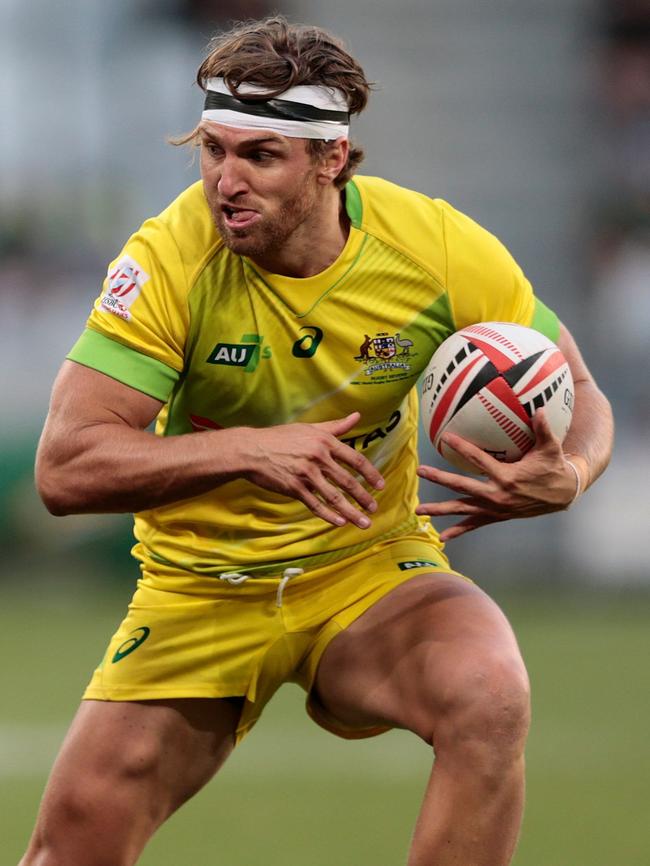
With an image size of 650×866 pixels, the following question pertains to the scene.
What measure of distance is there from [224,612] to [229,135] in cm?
140


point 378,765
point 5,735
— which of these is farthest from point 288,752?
point 5,735

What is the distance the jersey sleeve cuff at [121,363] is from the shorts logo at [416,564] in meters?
0.96

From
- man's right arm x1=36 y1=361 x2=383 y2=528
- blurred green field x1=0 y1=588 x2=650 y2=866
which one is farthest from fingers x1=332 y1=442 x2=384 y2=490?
blurred green field x1=0 y1=588 x2=650 y2=866

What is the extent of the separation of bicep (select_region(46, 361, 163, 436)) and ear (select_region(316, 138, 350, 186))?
82 centimetres

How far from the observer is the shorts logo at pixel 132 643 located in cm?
469

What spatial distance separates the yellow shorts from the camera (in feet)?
15.3

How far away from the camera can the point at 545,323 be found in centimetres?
479

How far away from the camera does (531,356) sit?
4414 mm

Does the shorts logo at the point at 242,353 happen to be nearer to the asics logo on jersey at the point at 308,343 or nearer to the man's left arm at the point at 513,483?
the asics logo on jersey at the point at 308,343

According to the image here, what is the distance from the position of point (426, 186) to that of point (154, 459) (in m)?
9.25

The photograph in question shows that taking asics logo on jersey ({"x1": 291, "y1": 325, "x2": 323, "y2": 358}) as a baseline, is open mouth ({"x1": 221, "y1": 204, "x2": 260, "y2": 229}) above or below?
above

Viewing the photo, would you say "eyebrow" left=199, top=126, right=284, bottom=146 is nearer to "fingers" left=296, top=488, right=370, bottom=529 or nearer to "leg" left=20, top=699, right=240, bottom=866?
"fingers" left=296, top=488, right=370, bottom=529

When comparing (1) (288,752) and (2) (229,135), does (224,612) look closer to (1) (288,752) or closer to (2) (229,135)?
(2) (229,135)

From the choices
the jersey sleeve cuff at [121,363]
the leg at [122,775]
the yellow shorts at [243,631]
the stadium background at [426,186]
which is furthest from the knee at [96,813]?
the stadium background at [426,186]
